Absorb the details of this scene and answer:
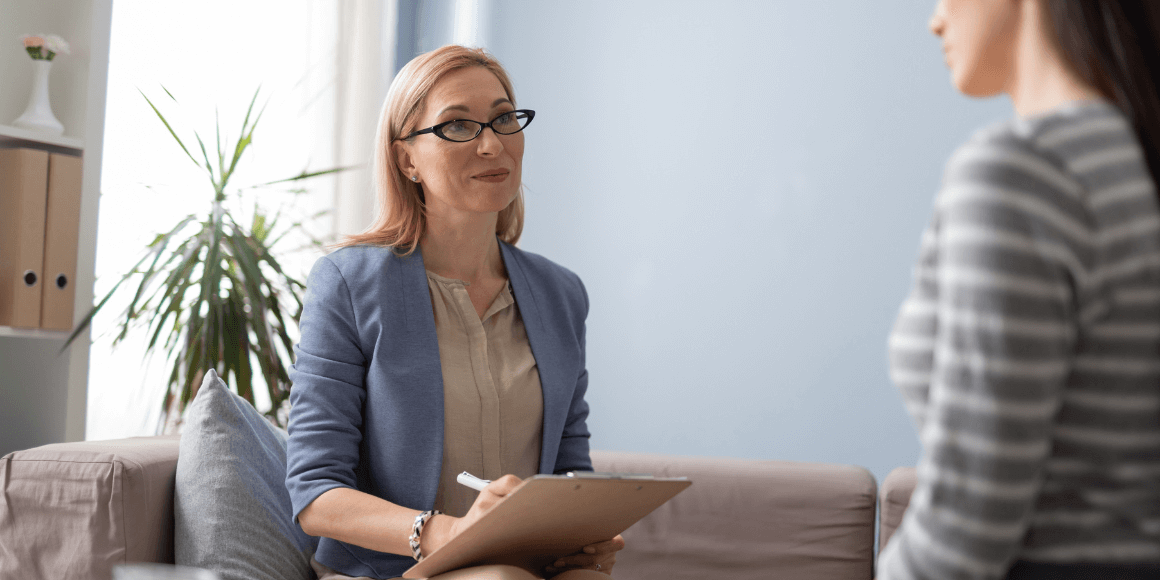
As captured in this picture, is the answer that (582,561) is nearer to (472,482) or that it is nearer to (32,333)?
(472,482)

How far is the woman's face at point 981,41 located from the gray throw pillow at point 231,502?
1334 millimetres

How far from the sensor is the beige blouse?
1530 millimetres

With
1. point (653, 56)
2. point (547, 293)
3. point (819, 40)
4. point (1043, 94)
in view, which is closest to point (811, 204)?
point (819, 40)

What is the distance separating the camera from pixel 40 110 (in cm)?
218

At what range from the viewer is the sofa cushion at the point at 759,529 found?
84.0 inches

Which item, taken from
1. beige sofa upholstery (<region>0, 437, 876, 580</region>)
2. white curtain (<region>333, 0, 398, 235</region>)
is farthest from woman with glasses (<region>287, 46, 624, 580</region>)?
white curtain (<region>333, 0, 398, 235</region>)

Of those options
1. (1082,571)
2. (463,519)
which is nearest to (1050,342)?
(1082,571)

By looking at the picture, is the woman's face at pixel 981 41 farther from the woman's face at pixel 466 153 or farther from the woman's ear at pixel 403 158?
the woman's ear at pixel 403 158

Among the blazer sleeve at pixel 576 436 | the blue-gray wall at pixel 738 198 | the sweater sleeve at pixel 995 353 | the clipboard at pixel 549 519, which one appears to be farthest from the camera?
the blue-gray wall at pixel 738 198

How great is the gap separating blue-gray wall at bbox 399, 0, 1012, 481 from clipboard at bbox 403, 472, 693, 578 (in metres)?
1.73

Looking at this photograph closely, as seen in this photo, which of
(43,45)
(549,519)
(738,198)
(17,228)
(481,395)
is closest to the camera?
(549,519)

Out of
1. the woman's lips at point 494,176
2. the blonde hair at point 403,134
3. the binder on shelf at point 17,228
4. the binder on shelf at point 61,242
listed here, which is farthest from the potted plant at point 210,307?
the woman's lips at point 494,176

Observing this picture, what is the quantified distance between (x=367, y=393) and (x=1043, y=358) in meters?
1.15

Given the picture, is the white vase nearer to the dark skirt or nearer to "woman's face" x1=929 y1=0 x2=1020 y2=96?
"woman's face" x1=929 y1=0 x2=1020 y2=96
